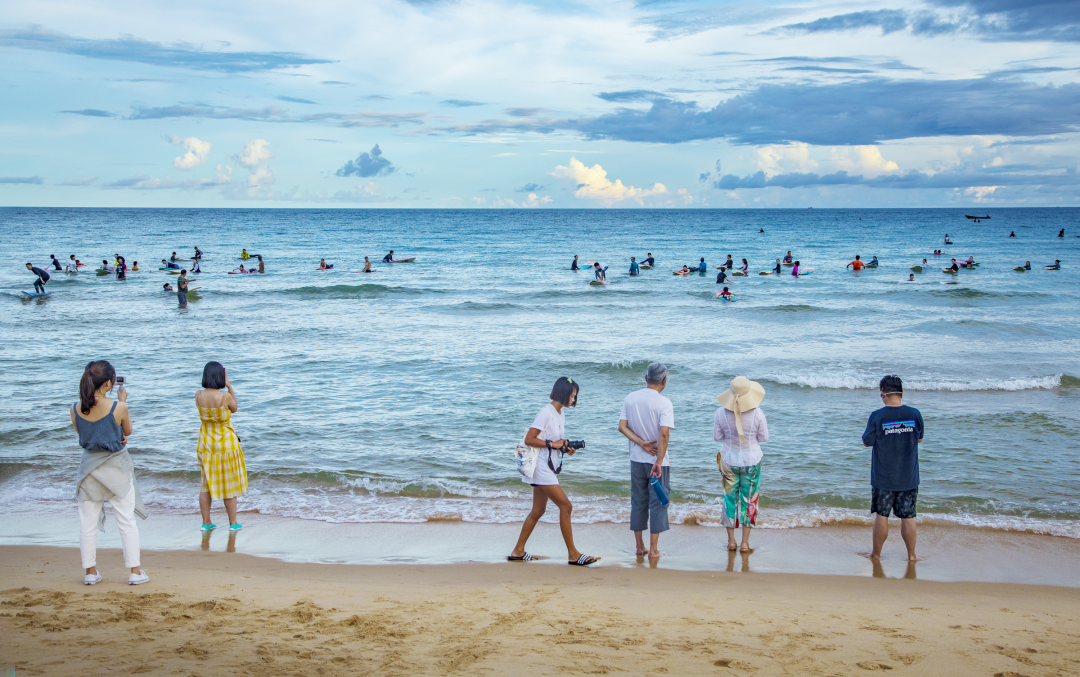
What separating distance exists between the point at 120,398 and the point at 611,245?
206 ft

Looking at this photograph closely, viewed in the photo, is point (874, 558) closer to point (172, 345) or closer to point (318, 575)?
point (318, 575)

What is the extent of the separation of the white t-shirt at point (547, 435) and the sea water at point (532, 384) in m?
2.11

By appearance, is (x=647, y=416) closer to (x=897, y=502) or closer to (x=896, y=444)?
(x=896, y=444)

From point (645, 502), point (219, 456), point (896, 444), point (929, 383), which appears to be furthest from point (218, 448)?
point (929, 383)

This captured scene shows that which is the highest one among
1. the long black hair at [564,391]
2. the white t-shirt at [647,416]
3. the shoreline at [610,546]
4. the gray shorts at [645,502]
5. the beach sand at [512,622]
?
the long black hair at [564,391]

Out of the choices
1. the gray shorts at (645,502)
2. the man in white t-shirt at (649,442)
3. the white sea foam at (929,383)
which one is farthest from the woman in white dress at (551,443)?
the white sea foam at (929,383)

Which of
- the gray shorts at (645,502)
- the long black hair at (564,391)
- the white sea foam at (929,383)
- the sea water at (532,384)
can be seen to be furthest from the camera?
the white sea foam at (929,383)

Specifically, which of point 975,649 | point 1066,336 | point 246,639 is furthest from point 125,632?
point 1066,336

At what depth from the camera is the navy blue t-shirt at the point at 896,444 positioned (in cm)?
630

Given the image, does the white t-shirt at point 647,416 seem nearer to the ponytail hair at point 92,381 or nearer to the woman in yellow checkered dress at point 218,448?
the woman in yellow checkered dress at point 218,448

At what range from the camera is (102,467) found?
213 inches

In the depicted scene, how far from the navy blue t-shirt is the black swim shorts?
9cm

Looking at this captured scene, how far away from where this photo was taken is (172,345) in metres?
18.5

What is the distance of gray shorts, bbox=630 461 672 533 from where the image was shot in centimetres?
647
